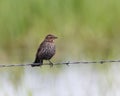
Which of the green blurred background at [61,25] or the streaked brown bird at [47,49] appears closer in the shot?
the streaked brown bird at [47,49]

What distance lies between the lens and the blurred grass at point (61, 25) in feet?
36.9

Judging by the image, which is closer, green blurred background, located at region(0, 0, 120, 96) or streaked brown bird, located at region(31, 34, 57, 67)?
streaked brown bird, located at region(31, 34, 57, 67)

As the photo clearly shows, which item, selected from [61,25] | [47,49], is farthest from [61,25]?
[47,49]

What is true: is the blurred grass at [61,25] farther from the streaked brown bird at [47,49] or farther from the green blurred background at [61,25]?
→ the streaked brown bird at [47,49]

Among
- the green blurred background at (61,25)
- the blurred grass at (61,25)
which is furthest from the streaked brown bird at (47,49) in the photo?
the blurred grass at (61,25)

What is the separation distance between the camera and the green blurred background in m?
11.2

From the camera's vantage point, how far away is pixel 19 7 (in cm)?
1163

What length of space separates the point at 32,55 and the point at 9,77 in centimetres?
131

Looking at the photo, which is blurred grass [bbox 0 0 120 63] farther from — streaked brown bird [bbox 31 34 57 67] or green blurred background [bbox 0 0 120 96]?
streaked brown bird [bbox 31 34 57 67]

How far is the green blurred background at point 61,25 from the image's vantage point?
11.2 meters

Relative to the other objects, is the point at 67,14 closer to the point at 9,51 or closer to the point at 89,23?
the point at 89,23

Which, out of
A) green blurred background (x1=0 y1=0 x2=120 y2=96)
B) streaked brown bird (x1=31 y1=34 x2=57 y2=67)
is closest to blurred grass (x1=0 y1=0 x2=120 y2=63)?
green blurred background (x1=0 y1=0 x2=120 y2=96)

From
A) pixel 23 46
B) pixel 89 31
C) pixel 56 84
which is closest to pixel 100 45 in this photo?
pixel 89 31

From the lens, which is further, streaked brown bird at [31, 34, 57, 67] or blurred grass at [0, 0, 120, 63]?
A: blurred grass at [0, 0, 120, 63]
